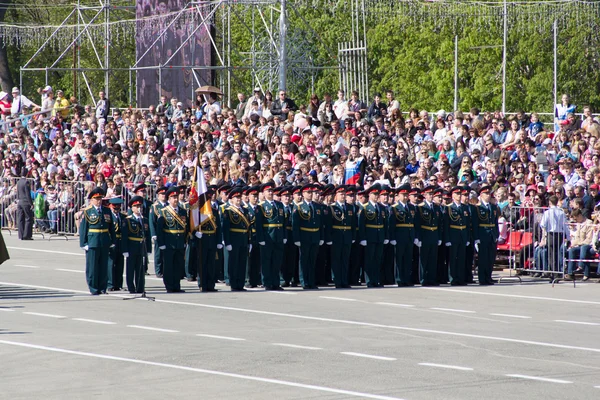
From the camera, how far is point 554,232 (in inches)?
779

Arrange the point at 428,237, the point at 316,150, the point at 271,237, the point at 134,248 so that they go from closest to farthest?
the point at 134,248 < the point at 271,237 < the point at 428,237 < the point at 316,150

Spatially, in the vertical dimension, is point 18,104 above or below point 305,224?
above

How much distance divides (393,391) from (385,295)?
7.42 metres

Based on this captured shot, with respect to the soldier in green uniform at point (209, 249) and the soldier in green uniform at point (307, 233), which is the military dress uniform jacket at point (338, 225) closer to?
the soldier in green uniform at point (307, 233)

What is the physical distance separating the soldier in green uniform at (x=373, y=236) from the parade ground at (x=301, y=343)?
423 millimetres

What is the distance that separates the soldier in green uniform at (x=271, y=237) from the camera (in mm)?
18359

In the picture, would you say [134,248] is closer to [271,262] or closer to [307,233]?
[271,262]

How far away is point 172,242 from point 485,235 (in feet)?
17.1

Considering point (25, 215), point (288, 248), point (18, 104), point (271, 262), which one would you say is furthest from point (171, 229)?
point (18, 104)

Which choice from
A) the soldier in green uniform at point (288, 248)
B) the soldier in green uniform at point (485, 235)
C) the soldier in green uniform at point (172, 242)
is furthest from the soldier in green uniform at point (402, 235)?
the soldier in green uniform at point (172, 242)

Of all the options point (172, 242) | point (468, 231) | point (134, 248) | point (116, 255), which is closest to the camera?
point (134, 248)

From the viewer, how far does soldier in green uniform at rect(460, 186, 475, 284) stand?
1956 cm

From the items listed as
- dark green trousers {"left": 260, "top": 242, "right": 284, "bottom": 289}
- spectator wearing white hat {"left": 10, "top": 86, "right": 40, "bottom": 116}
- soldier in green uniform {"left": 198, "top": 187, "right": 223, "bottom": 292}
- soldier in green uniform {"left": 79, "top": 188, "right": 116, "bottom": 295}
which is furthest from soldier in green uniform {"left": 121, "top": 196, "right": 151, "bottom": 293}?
spectator wearing white hat {"left": 10, "top": 86, "right": 40, "bottom": 116}

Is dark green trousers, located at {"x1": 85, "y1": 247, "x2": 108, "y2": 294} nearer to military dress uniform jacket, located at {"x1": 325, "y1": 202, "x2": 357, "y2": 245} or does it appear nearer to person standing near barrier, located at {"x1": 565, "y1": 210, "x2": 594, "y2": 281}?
military dress uniform jacket, located at {"x1": 325, "y1": 202, "x2": 357, "y2": 245}
